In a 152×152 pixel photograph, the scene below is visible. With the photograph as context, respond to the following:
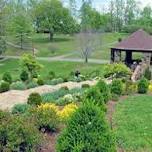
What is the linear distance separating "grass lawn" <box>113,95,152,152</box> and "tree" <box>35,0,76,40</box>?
5371 centimetres

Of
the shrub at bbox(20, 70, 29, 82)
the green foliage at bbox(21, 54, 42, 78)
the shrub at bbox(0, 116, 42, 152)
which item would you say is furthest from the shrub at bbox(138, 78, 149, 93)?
the green foliage at bbox(21, 54, 42, 78)

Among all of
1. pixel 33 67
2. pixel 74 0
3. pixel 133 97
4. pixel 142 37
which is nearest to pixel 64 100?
pixel 133 97

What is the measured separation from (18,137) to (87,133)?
1.79 meters

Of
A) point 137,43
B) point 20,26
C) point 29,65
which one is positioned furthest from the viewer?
point 20,26

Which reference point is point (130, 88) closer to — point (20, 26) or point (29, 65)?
point (29, 65)

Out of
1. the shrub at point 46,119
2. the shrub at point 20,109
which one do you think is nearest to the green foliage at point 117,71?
the shrub at point 20,109

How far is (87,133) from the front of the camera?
25.5ft

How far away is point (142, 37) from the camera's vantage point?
41.4 m

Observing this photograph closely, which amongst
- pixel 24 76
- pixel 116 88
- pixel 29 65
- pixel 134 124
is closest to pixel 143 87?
pixel 116 88

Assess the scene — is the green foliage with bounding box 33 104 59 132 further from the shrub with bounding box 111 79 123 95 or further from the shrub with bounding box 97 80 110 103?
the shrub with bounding box 111 79 123 95

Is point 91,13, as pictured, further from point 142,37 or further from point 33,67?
point 33,67

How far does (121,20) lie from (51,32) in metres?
28.6

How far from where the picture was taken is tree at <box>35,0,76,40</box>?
7069 cm

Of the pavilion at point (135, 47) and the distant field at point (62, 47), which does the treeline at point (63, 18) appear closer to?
the distant field at point (62, 47)
